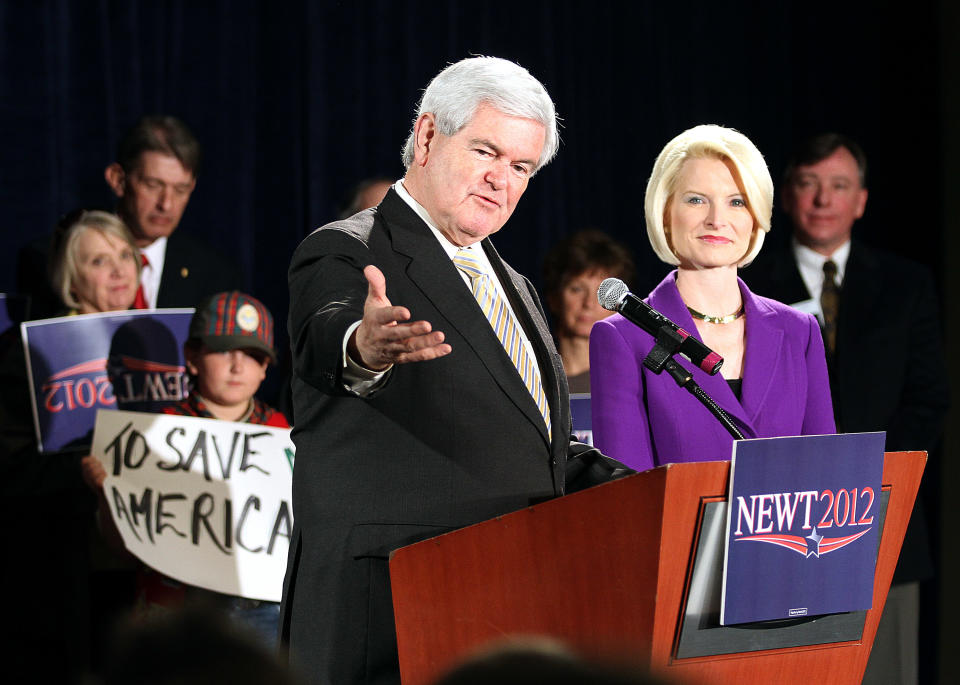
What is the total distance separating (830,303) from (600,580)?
2.32 m

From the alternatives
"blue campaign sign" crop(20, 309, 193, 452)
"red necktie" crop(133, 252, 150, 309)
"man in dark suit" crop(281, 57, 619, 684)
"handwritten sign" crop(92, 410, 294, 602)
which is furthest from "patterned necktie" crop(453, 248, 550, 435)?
"red necktie" crop(133, 252, 150, 309)

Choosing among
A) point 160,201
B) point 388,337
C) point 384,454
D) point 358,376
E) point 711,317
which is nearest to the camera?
point 388,337

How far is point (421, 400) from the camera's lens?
5.20 ft

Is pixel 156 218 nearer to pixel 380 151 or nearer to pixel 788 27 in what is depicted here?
pixel 380 151

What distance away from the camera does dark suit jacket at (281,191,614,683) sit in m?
1.56

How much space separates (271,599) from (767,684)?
1599 mm

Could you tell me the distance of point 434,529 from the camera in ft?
5.13

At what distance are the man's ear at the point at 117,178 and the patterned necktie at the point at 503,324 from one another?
2069mm

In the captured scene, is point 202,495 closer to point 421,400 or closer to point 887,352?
→ point 421,400

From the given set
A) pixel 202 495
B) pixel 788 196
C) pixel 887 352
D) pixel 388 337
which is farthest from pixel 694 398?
pixel 788 196

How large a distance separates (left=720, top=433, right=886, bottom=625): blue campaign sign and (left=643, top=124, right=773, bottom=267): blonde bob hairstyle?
616 millimetres

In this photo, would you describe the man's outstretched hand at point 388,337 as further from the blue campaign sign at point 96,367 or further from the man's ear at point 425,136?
the blue campaign sign at point 96,367

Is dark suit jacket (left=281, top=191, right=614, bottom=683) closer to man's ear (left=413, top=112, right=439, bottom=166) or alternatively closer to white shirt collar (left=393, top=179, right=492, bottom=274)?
white shirt collar (left=393, top=179, right=492, bottom=274)

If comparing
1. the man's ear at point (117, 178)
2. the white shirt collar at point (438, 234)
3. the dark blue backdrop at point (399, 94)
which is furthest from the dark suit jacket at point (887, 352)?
the man's ear at point (117, 178)
